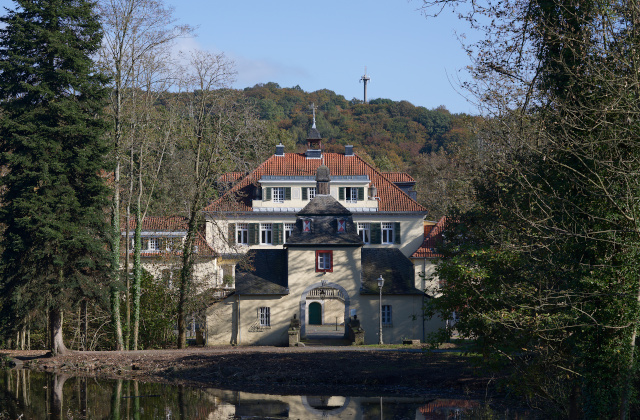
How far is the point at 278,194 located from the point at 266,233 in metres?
3.08

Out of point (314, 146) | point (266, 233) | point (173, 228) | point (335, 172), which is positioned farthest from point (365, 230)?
point (173, 228)

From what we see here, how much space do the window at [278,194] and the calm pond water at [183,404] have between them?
29.7 meters

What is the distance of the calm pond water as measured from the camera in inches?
723

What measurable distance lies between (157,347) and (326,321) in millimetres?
15481

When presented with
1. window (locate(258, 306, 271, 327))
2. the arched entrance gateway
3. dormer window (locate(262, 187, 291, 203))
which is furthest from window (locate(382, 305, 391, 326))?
dormer window (locate(262, 187, 291, 203))

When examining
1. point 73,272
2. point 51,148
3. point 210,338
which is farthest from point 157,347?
point 51,148

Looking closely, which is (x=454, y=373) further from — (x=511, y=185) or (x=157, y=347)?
(x=157, y=347)

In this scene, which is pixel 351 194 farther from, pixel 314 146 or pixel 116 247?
pixel 116 247

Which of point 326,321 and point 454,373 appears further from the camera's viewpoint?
point 326,321

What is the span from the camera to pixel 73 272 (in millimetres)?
27484

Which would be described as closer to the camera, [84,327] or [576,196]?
[576,196]

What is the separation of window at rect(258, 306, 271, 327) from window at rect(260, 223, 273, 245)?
52.1 feet

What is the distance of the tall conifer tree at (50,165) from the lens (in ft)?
87.4

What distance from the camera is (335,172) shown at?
179 feet
